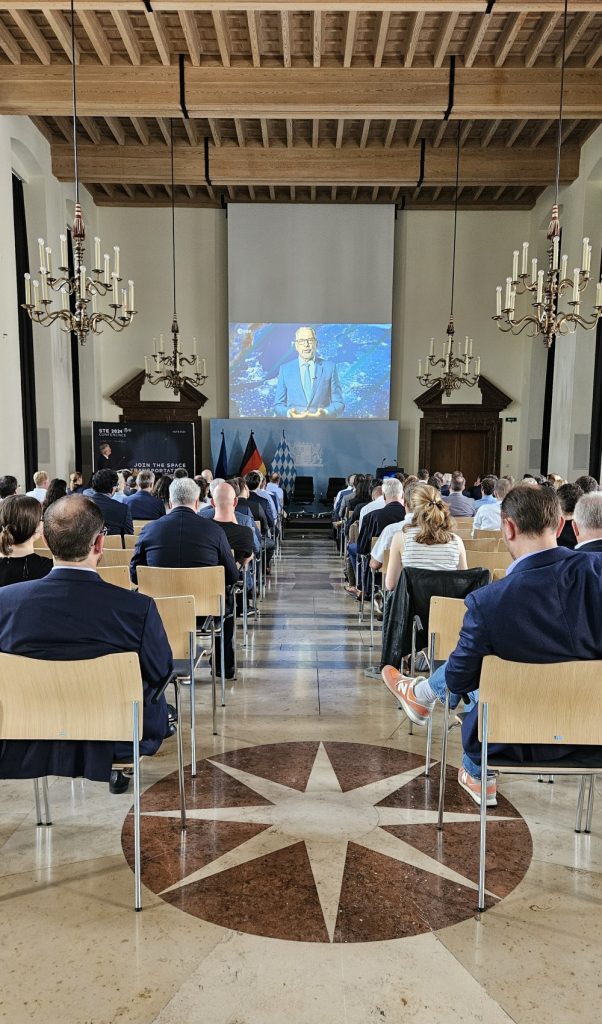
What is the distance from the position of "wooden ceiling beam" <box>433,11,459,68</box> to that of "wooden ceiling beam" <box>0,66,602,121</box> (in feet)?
0.71

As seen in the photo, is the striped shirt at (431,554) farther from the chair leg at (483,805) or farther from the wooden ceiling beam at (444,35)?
the wooden ceiling beam at (444,35)

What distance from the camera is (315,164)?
12.1m

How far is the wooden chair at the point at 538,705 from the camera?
2.10 metres

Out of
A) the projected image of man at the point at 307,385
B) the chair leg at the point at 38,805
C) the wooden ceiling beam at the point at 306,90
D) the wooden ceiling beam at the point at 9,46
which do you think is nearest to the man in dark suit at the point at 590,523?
the chair leg at the point at 38,805

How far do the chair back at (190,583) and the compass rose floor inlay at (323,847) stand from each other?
0.86m

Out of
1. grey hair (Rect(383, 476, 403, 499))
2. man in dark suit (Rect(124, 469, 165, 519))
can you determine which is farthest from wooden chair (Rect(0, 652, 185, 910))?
man in dark suit (Rect(124, 469, 165, 519))

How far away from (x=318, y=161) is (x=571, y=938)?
492 inches

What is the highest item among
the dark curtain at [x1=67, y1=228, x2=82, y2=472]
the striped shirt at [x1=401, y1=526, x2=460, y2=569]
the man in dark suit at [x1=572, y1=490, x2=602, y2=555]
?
the dark curtain at [x1=67, y1=228, x2=82, y2=472]

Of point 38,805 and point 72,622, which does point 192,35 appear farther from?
point 38,805

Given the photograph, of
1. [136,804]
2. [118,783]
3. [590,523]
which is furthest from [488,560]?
[136,804]

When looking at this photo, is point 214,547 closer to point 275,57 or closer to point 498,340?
point 275,57

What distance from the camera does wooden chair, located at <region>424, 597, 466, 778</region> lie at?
120 inches

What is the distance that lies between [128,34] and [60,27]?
77 cm

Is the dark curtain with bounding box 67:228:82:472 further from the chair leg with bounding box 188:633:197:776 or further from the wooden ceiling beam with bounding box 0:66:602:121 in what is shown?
the chair leg with bounding box 188:633:197:776
